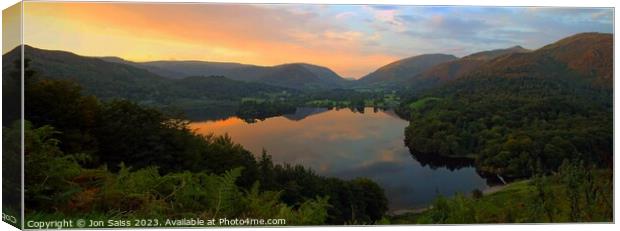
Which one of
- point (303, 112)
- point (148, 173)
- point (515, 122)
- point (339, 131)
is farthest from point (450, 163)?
point (148, 173)

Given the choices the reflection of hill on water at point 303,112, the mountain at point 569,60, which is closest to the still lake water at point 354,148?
the reflection of hill on water at point 303,112

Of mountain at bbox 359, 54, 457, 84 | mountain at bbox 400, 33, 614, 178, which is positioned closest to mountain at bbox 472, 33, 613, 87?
mountain at bbox 400, 33, 614, 178

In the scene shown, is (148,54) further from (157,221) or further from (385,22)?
(385,22)

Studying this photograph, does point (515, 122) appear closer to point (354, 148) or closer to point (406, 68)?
point (406, 68)

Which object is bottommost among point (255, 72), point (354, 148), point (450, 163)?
point (450, 163)

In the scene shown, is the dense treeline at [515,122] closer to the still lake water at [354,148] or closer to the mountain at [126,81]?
the still lake water at [354,148]

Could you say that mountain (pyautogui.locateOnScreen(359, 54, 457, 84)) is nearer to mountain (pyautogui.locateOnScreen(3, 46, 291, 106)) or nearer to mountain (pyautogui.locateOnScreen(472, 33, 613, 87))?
mountain (pyautogui.locateOnScreen(472, 33, 613, 87))
